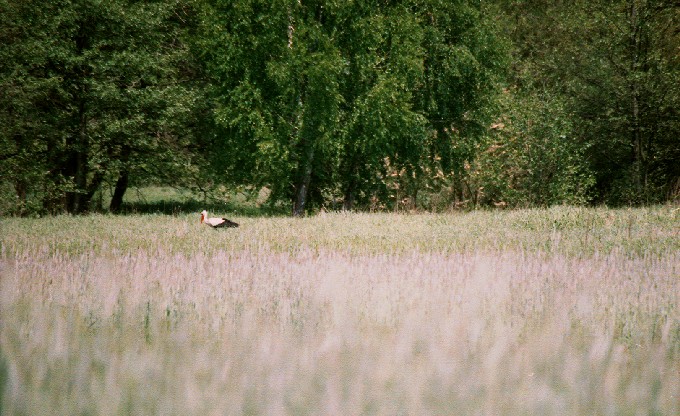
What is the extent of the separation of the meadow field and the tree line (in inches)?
387

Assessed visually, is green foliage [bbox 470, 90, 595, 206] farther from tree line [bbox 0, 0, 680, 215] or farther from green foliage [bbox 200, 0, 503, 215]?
green foliage [bbox 200, 0, 503, 215]

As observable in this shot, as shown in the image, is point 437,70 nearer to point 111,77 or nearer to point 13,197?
point 111,77

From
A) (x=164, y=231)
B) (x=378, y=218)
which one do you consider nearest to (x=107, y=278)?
(x=164, y=231)

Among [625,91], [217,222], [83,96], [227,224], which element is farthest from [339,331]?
[625,91]

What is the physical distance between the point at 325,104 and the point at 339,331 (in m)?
14.3

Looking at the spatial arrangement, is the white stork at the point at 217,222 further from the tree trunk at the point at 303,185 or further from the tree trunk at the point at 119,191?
the tree trunk at the point at 119,191

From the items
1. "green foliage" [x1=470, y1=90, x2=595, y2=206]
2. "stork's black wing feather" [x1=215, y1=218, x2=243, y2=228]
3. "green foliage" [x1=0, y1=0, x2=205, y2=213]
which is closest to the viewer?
"stork's black wing feather" [x1=215, y1=218, x2=243, y2=228]

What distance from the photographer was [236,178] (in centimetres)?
2002

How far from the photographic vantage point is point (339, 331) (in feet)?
14.6

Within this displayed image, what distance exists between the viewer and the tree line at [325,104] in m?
17.6

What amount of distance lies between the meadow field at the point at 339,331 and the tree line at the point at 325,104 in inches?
387

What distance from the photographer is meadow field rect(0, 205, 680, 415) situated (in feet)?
10.8

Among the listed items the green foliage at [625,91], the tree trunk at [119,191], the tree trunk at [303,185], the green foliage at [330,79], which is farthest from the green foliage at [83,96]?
the green foliage at [625,91]

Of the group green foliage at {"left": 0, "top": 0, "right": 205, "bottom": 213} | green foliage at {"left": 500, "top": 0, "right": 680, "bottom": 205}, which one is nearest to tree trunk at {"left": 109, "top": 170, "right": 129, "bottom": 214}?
green foliage at {"left": 0, "top": 0, "right": 205, "bottom": 213}
